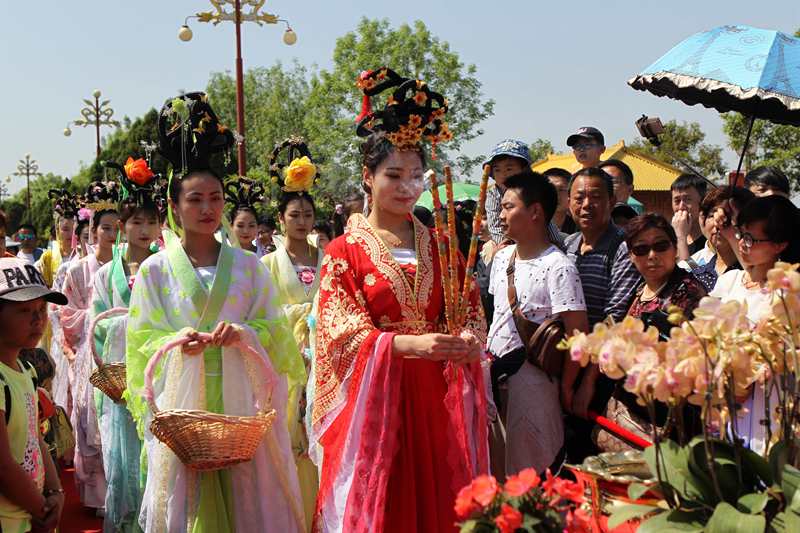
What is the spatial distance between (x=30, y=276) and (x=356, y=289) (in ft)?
4.18

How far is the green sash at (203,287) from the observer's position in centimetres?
429

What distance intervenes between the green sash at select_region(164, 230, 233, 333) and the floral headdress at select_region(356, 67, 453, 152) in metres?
0.95

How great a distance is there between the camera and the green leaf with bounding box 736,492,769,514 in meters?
1.75

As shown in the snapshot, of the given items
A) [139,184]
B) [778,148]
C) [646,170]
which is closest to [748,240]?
[139,184]

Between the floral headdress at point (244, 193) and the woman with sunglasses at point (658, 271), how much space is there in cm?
374

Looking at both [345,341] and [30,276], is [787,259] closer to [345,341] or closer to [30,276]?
[345,341]

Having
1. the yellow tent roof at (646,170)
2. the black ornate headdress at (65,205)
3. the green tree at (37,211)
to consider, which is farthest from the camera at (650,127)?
the yellow tent roof at (646,170)

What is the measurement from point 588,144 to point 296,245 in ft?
7.14

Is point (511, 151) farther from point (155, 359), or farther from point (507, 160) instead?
point (155, 359)

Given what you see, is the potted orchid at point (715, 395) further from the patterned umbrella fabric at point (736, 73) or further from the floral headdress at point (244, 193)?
the floral headdress at point (244, 193)

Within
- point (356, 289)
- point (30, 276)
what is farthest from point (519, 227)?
point (30, 276)

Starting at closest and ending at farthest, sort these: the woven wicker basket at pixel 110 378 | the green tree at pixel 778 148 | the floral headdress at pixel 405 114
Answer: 1. the floral headdress at pixel 405 114
2. the woven wicker basket at pixel 110 378
3. the green tree at pixel 778 148

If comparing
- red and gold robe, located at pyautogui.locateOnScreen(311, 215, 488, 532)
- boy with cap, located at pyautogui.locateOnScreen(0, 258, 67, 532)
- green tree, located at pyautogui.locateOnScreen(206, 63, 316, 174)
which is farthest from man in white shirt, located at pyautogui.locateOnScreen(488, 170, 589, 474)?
green tree, located at pyautogui.locateOnScreen(206, 63, 316, 174)

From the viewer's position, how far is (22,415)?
3.20 m
